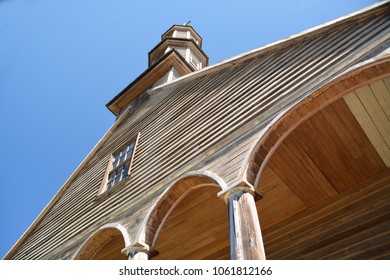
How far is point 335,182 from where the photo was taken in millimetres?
5500

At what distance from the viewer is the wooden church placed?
408 centimetres

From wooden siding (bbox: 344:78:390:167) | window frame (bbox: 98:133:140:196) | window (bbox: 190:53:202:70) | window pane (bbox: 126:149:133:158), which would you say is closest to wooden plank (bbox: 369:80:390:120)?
wooden siding (bbox: 344:78:390:167)

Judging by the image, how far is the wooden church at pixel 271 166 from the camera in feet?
13.4

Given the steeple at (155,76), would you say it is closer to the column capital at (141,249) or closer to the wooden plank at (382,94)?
the column capital at (141,249)

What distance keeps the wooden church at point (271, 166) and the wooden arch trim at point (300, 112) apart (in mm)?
14

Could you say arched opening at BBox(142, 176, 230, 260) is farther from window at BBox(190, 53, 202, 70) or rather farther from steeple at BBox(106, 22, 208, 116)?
window at BBox(190, 53, 202, 70)

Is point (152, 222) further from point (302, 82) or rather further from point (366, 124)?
point (366, 124)

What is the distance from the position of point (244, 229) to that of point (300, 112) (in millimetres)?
1776

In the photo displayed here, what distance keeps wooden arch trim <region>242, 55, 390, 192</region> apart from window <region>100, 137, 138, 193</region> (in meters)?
3.92

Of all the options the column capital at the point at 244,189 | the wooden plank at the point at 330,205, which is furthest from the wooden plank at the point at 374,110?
the column capital at the point at 244,189

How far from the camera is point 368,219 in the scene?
4.93 meters

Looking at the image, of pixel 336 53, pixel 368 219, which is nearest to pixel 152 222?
pixel 368 219

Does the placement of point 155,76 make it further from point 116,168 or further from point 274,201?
point 274,201
